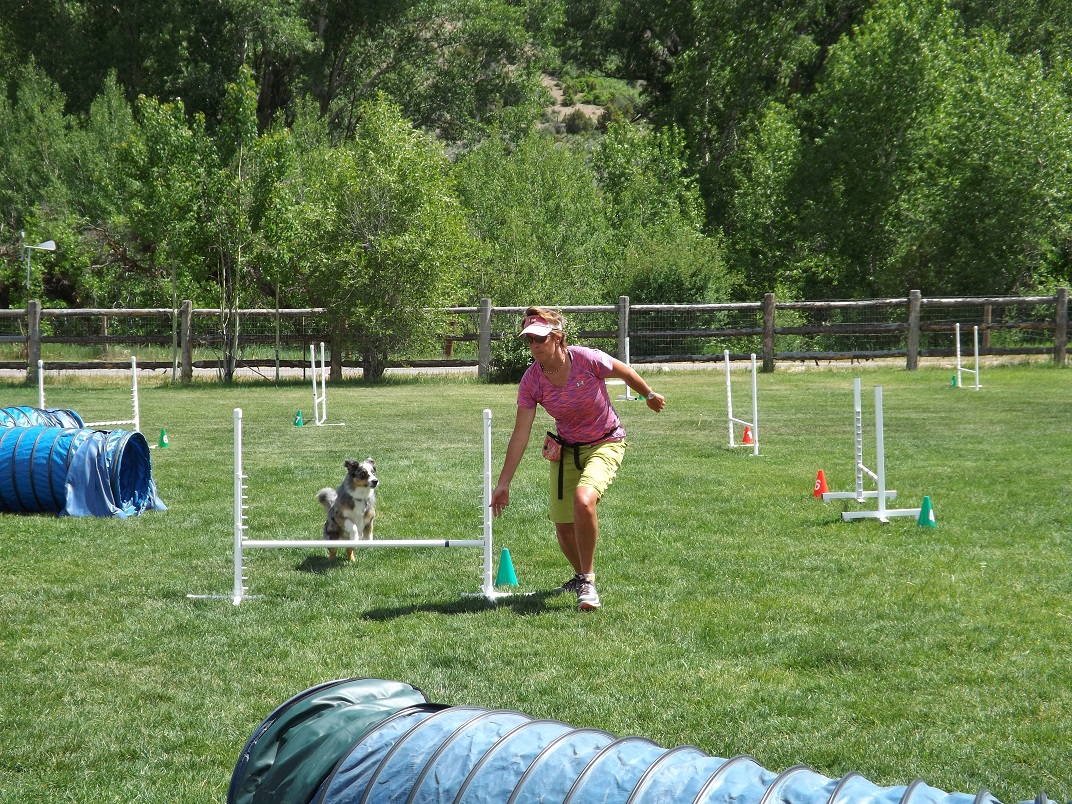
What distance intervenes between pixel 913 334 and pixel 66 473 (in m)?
21.1

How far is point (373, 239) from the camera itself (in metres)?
24.5

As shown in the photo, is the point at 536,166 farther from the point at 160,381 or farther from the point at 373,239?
the point at 160,381

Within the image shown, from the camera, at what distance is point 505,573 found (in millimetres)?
6578

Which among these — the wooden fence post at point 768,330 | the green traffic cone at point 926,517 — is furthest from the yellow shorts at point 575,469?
the wooden fence post at point 768,330

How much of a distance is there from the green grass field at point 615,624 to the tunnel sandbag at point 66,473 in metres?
0.25

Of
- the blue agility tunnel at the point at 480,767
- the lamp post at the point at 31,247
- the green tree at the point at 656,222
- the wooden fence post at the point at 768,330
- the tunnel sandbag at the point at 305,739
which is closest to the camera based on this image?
the blue agility tunnel at the point at 480,767

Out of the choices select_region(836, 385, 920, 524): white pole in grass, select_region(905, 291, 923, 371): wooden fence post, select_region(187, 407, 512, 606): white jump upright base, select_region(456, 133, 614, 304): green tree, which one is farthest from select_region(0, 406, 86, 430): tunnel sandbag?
select_region(905, 291, 923, 371): wooden fence post

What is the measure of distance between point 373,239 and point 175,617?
63.4 feet

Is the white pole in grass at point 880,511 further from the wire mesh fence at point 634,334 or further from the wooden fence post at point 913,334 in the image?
the wooden fence post at point 913,334

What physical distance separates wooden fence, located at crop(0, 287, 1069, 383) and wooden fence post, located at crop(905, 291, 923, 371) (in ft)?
0.08

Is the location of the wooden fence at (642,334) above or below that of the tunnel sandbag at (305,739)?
above

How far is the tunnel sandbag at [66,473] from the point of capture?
8.84 metres

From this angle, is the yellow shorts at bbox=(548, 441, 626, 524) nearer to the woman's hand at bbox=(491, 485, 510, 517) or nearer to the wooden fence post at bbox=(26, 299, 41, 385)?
the woman's hand at bbox=(491, 485, 510, 517)

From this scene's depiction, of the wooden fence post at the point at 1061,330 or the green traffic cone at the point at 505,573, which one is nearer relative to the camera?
the green traffic cone at the point at 505,573
